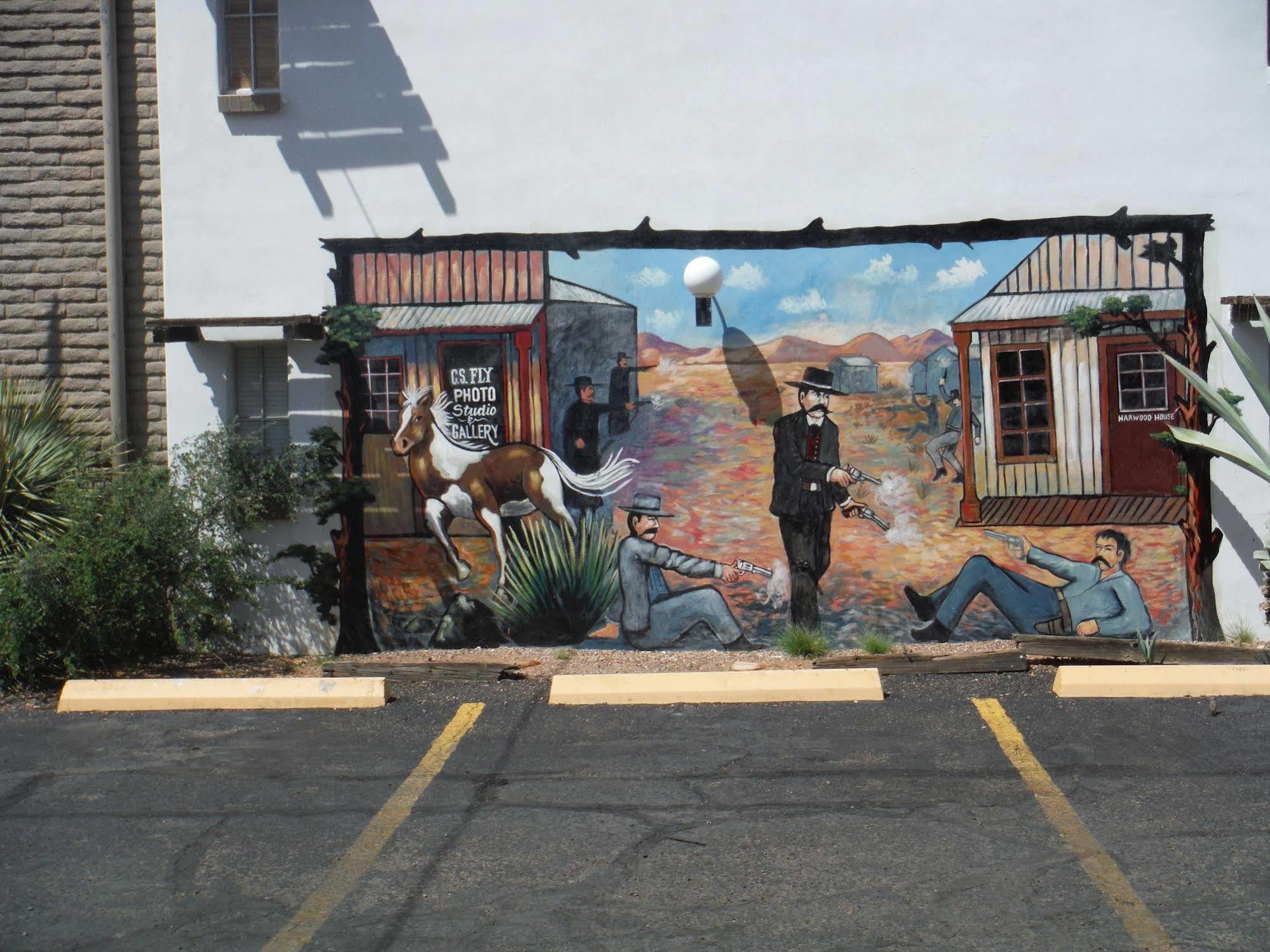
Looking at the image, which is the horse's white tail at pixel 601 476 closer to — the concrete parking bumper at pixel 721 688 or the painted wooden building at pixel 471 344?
the painted wooden building at pixel 471 344

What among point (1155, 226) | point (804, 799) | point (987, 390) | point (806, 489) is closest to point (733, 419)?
point (806, 489)

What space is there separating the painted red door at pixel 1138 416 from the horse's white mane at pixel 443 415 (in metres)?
4.63

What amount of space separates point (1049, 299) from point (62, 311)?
24.9 feet

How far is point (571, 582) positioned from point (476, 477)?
109 cm

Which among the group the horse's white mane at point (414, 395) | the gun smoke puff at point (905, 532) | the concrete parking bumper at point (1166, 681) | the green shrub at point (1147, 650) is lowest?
the concrete parking bumper at point (1166, 681)

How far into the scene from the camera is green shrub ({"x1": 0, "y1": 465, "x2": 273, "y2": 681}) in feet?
26.7

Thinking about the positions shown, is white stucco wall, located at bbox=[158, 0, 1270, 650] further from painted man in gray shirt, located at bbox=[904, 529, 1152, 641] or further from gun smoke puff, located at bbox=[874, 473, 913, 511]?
gun smoke puff, located at bbox=[874, 473, 913, 511]

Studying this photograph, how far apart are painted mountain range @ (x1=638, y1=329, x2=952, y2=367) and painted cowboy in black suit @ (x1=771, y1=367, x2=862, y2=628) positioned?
0.14m

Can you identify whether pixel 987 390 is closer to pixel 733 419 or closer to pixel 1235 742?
pixel 733 419

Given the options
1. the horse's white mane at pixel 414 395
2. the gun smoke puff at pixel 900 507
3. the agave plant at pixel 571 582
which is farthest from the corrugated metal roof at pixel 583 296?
the gun smoke puff at pixel 900 507

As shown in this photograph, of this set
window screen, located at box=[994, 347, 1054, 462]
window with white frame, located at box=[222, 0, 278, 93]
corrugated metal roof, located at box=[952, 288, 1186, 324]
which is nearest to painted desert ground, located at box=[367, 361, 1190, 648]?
window screen, located at box=[994, 347, 1054, 462]

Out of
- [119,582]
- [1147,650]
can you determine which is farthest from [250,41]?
[1147,650]

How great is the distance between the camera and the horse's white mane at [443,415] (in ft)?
31.1

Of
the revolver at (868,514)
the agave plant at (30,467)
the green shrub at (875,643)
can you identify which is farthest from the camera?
the revolver at (868,514)
